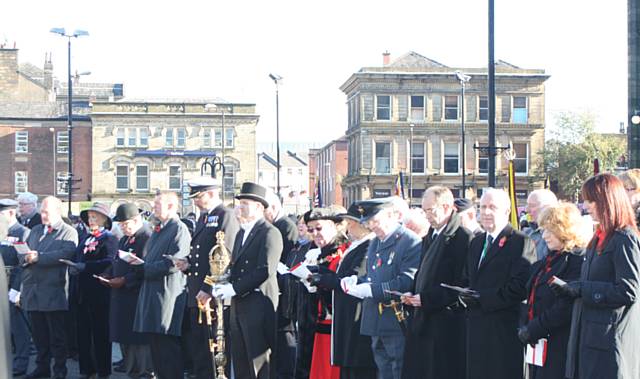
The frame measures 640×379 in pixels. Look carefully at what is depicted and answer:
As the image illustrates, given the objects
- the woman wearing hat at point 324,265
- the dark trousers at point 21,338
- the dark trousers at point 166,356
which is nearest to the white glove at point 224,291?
the woman wearing hat at point 324,265

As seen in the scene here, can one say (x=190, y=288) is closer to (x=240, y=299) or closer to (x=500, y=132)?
(x=240, y=299)

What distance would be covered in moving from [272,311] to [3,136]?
239 ft

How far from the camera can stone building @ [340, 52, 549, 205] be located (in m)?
70.2

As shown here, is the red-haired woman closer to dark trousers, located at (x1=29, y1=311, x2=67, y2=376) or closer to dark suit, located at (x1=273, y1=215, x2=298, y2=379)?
dark suit, located at (x1=273, y1=215, x2=298, y2=379)

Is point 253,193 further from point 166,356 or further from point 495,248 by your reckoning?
point 495,248

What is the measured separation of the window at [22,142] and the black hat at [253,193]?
71529 mm

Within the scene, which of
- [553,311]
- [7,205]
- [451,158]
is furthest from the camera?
[451,158]

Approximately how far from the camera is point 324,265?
989 centimetres

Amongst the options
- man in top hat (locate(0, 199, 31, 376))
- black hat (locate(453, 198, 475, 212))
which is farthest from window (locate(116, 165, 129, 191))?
black hat (locate(453, 198, 475, 212))

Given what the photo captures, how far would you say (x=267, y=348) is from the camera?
966 centimetres

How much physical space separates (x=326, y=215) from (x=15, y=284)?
578 cm

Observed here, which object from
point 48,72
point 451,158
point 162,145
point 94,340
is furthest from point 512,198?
point 48,72

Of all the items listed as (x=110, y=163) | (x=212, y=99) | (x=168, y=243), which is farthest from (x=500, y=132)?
(x=168, y=243)

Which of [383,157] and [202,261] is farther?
[383,157]
